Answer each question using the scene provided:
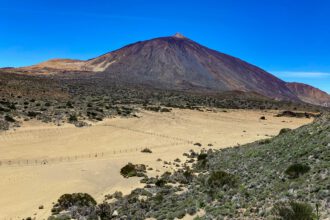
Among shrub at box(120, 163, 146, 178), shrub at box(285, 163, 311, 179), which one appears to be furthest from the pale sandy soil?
shrub at box(285, 163, 311, 179)

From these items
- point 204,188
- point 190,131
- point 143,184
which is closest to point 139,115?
point 190,131

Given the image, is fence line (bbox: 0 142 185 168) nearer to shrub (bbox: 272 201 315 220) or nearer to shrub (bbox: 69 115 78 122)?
shrub (bbox: 69 115 78 122)

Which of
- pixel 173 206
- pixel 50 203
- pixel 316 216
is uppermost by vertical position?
pixel 316 216

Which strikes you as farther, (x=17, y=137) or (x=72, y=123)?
(x=72, y=123)

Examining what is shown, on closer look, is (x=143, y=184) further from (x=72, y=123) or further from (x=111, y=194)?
(x=72, y=123)

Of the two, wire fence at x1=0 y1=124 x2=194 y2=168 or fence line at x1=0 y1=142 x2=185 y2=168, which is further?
wire fence at x1=0 y1=124 x2=194 y2=168

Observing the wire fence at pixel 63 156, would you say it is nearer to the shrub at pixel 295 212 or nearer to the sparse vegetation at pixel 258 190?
the sparse vegetation at pixel 258 190
